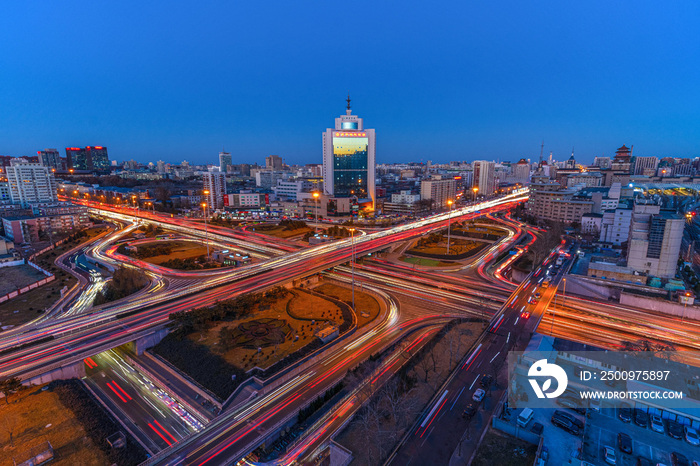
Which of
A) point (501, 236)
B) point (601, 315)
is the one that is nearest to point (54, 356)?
point (601, 315)

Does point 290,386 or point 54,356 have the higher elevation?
point 54,356

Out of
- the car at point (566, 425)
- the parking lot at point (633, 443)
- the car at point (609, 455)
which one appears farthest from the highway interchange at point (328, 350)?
the car at point (609, 455)

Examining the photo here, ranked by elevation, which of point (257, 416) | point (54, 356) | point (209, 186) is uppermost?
point (209, 186)

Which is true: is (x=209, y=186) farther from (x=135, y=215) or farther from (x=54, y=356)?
(x=54, y=356)

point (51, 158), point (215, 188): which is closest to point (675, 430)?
point (215, 188)

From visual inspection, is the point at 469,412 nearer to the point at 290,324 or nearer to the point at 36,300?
the point at 290,324

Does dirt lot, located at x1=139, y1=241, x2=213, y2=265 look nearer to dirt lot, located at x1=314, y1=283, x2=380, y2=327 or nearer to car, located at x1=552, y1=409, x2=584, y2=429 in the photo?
dirt lot, located at x1=314, y1=283, x2=380, y2=327

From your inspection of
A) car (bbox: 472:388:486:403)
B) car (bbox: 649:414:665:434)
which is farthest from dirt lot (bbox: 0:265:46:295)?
car (bbox: 649:414:665:434)
